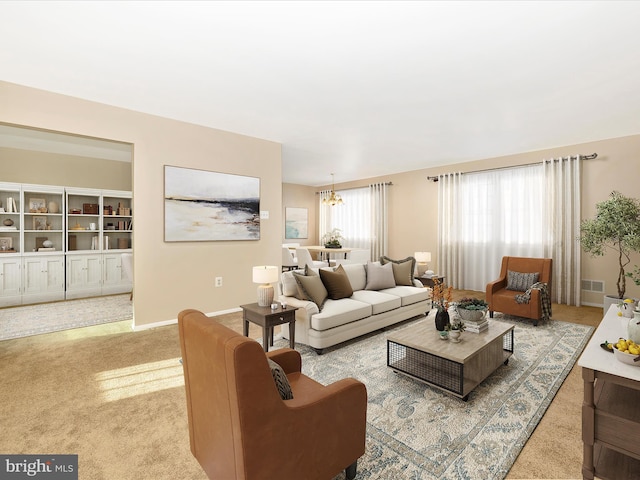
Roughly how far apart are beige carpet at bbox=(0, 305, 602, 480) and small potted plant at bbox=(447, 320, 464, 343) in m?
0.74

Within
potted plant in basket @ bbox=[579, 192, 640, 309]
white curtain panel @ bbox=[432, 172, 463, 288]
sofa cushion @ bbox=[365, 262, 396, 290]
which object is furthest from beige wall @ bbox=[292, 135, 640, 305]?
sofa cushion @ bbox=[365, 262, 396, 290]

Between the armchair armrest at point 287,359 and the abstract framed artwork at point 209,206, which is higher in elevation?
the abstract framed artwork at point 209,206

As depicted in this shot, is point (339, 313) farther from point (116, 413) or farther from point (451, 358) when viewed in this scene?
point (116, 413)

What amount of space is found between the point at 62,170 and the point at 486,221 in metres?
8.13

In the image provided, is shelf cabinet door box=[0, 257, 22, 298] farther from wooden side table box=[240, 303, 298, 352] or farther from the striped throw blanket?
the striped throw blanket

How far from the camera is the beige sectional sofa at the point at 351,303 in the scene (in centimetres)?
333

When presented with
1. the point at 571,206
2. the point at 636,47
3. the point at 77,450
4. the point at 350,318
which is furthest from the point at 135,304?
the point at 571,206

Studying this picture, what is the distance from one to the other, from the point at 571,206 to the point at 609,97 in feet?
7.46

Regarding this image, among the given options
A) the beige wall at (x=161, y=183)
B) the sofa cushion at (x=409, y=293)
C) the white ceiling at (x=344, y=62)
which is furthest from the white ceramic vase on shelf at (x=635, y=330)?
the beige wall at (x=161, y=183)

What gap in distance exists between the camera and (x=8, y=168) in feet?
18.2

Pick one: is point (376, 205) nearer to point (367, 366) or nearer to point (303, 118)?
point (303, 118)

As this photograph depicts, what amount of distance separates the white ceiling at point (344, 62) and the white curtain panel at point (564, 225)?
2.79 ft

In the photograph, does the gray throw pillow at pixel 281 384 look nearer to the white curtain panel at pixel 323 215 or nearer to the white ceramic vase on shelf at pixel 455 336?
the white ceramic vase on shelf at pixel 455 336

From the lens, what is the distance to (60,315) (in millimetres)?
4707
